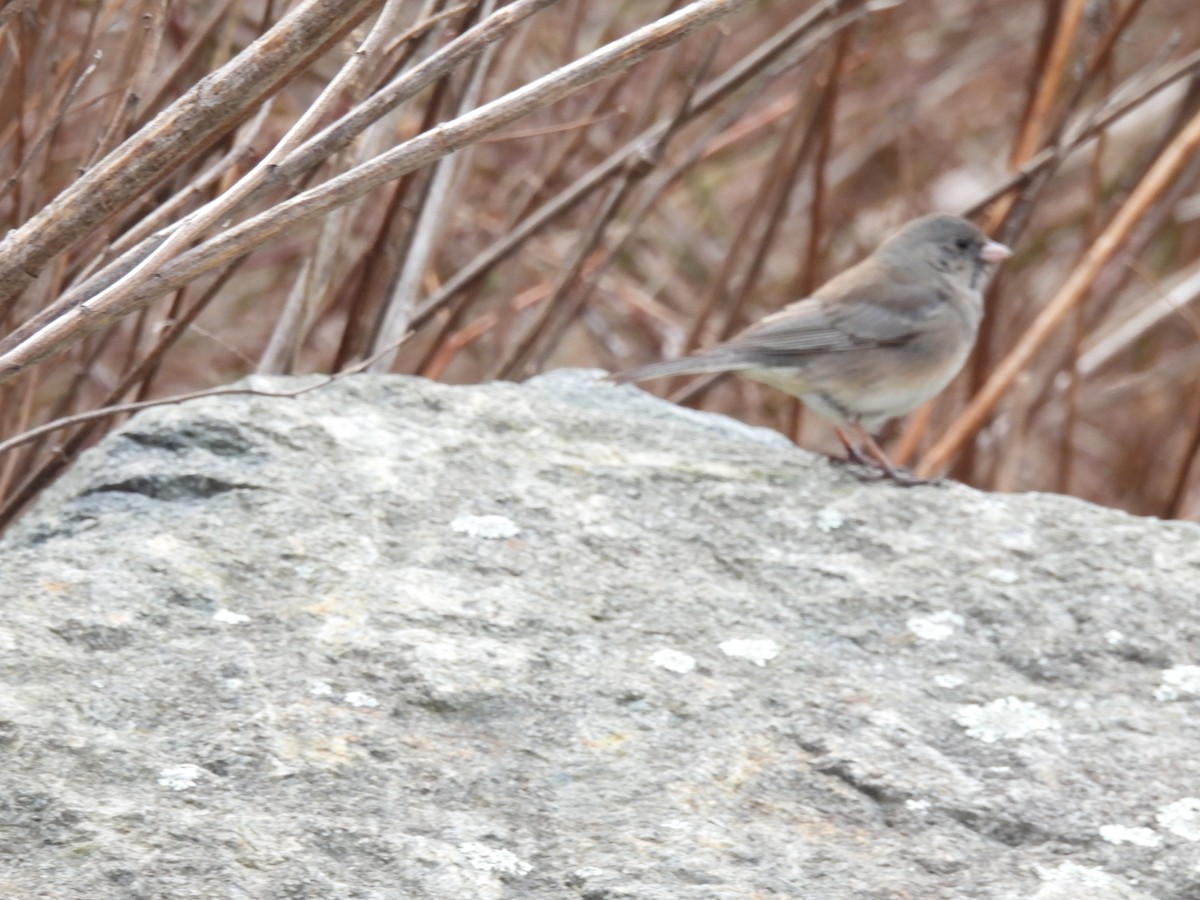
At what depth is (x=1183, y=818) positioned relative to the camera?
198cm

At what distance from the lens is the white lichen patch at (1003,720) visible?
2160 millimetres

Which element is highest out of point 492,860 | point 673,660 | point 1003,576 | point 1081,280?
point 1081,280

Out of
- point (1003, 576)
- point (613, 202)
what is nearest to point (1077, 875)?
point (1003, 576)

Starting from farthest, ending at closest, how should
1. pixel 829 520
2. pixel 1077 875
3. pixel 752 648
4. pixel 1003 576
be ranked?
1. pixel 829 520
2. pixel 1003 576
3. pixel 752 648
4. pixel 1077 875

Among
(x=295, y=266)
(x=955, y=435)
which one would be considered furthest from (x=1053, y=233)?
(x=295, y=266)

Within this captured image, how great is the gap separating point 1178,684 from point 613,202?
186 cm

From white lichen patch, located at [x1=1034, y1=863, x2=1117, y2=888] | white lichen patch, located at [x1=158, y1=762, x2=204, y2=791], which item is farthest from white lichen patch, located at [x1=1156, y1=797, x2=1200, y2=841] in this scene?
white lichen patch, located at [x1=158, y1=762, x2=204, y2=791]

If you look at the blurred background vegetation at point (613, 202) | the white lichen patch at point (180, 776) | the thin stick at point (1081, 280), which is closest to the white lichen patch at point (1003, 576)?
the blurred background vegetation at point (613, 202)

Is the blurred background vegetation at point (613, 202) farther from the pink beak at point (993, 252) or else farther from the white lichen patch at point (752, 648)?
the white lichen patch at point (752, 648)

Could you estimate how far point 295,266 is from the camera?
19.1 ft

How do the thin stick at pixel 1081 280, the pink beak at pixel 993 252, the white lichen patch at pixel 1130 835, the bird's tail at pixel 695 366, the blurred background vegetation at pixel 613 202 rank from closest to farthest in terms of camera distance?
1. the white lichen patch at pixel 1130 835
2. the blurred background vegetation at pixel 613 202
3. the bird's tail at pixel 695 366
4. the thin stick at pixel 1081 280
5. the pink beak at pixel 993 252

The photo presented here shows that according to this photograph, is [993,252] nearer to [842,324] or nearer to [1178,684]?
[842,324]

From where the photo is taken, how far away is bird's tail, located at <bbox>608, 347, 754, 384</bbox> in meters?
3.78

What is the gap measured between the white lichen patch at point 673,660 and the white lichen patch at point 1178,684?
695mm
